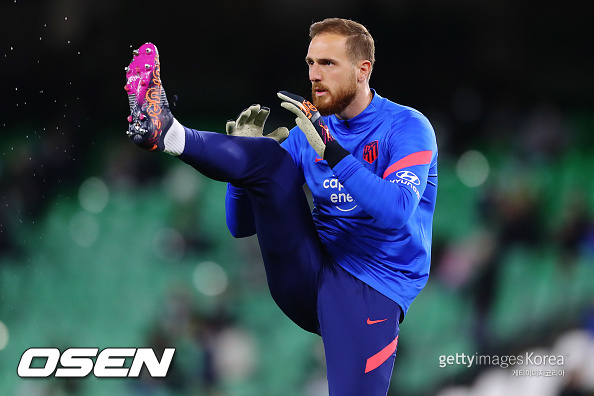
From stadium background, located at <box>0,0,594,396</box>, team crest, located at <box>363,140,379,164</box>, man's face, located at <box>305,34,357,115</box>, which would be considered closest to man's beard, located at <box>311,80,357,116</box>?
man's face, located at <box>305,34,357,115</box>

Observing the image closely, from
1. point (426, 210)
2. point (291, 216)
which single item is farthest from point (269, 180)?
point (426, 210)

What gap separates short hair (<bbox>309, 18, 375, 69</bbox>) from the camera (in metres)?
2.04

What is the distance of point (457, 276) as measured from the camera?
3.73 meters

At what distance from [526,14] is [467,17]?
0.32 m

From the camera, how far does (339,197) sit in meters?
2.08

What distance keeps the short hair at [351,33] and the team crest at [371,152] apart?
25 centimetres

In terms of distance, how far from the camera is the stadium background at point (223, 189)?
3.71 meters

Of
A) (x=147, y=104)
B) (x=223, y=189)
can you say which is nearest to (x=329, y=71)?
(x=147, y=104)

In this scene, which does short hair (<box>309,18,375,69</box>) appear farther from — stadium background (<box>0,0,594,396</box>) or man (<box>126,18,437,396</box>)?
stadium background (<box>0,0,594,396</box>)

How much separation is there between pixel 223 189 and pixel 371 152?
6.37ft

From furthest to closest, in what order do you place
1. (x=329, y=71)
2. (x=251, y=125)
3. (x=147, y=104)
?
(x=251, y=125)
(x=329, y=71)
(x=147, y=104)

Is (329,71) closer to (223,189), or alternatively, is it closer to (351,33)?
(351,33)

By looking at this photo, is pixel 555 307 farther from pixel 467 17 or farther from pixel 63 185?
pixel 63 185

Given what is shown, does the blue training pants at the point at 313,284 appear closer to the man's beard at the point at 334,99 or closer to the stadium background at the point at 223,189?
the man's beard at the point at 334,99
